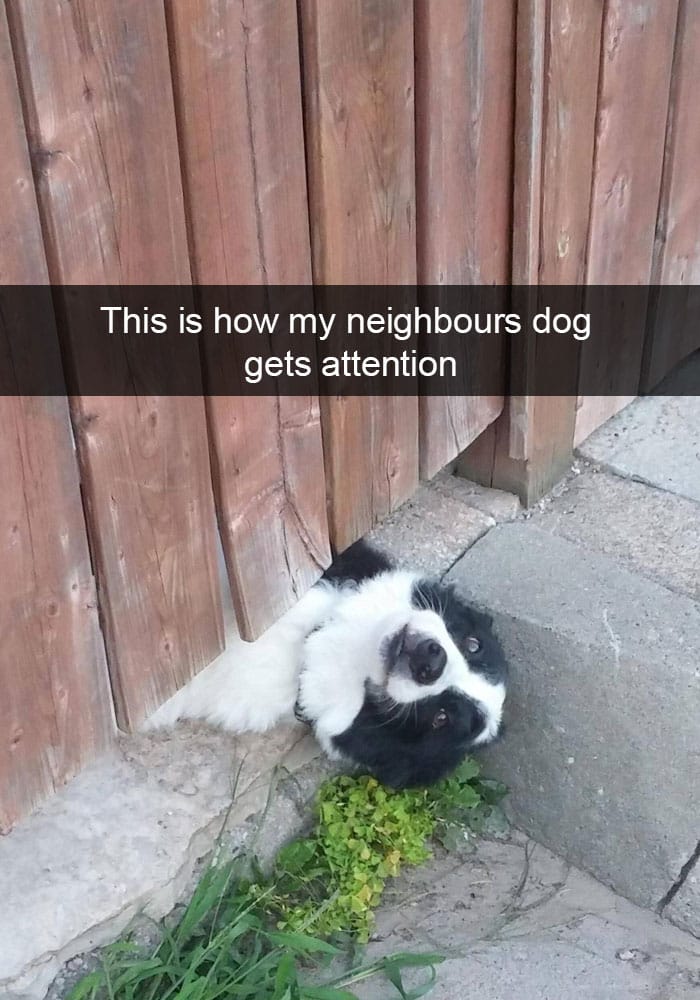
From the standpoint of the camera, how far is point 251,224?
1977 mm

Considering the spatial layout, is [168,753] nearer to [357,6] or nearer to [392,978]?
[392,978]

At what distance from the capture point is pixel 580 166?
8.90ft

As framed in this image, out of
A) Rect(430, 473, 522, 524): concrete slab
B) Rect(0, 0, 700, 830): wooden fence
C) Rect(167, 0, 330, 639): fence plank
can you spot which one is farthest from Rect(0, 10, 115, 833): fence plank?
Rect(430, 473, 522, 524): concrete slab

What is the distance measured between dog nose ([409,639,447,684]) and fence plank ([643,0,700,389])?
1310mm

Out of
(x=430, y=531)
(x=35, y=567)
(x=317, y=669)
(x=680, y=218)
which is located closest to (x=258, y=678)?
(x=317, y=669)

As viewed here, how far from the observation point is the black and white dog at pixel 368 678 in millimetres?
2658

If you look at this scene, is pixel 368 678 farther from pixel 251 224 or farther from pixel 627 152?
pixel 627 152

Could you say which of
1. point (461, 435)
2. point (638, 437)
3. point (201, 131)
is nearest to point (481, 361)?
point (461, 435)

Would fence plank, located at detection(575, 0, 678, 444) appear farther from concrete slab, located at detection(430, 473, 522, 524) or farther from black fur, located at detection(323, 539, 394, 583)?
black fur, located at detection(323, 539, 394, 583)

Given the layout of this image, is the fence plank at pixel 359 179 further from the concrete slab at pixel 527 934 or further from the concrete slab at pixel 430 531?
the concrete slab at pixel 527 934

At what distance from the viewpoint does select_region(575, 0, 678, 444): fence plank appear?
269 centimetres

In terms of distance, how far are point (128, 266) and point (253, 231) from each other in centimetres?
30

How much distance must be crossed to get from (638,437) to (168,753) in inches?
65.1

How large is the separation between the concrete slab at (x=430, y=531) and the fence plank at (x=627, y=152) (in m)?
0.45
